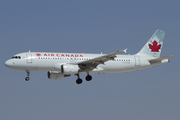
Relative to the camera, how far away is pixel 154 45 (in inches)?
2415

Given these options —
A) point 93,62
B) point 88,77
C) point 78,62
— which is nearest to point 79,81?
point 88,77

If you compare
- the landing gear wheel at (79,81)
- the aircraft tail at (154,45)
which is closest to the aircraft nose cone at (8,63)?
the landing gear wheel at (79,81)

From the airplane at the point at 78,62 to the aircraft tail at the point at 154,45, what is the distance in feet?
0.59

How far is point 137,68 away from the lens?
5716 cm

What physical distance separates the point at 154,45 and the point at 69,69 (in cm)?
1778

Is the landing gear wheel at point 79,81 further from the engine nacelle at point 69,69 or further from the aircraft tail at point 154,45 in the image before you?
the aircraft tail at point 154,45

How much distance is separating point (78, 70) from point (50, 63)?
4317 millimetres

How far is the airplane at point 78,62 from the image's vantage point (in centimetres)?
5069

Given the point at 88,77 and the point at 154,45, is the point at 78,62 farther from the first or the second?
the point at 154,45

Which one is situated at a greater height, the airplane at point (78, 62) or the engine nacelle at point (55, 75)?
the airplane at point (78, 62)

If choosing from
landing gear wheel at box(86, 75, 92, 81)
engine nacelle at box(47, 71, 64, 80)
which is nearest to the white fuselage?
landing gear wheel at box(86, 75, 92, 81)

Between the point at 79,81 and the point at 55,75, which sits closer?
the point at 79,81

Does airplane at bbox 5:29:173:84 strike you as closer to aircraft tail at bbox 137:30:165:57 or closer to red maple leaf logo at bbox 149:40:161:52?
aircraft tail at bbox 137:30:165:57

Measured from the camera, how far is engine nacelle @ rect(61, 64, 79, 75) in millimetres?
51188
